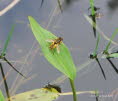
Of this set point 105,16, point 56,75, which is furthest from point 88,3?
point 56,75

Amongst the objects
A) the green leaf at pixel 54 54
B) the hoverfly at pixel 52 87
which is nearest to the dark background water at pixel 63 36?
the hoverfly at pixel 52 87

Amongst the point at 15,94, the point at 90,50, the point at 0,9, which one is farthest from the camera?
the point at 0,9

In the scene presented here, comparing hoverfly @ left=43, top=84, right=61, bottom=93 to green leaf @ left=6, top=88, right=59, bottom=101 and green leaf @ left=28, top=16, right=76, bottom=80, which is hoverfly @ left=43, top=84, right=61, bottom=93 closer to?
green leaf @ left=6, top=88, right=59, bottom=101

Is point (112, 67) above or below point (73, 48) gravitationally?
below

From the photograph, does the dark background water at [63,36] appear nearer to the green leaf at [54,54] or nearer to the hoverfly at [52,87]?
the hoverfly at [52,87]

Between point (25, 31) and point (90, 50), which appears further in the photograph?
point (25, 31)

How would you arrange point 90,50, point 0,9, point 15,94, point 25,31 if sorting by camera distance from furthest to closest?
point 0,9
point 25,31
point 90,50
point 15,94

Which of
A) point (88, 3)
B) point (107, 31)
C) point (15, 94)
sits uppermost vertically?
point (88, 3)

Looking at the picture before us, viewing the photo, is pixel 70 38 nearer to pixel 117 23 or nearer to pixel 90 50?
pixel 90 50
